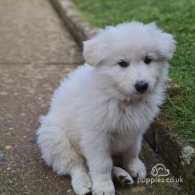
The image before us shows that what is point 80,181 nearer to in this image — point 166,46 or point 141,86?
point 141,86

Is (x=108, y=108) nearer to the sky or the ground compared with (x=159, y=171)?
nearer to the sky

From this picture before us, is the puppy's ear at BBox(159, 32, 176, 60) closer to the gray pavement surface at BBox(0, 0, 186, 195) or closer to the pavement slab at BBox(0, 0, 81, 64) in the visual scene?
the gray pavement surface at BBox(0, 0, 186, 195)

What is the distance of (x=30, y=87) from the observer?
5.88m

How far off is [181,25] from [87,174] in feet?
11.3

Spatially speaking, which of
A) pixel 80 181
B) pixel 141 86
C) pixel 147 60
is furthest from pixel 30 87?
pixel 141 86

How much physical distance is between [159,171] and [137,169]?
210mm

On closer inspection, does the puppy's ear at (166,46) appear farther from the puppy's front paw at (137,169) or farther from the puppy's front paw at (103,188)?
the puppy's front paw at (103,188)

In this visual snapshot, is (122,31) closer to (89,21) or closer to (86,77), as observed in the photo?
(86,77)

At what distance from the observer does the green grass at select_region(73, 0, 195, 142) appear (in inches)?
170

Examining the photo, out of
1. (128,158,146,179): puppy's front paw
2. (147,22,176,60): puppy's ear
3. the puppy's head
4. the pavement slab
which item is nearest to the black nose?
the puppy's head

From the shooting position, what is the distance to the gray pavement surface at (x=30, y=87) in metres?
3.95

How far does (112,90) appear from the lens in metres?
3.66

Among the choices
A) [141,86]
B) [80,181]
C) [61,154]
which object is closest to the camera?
[141,86]

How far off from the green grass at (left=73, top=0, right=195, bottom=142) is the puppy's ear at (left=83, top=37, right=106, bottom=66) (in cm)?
102
